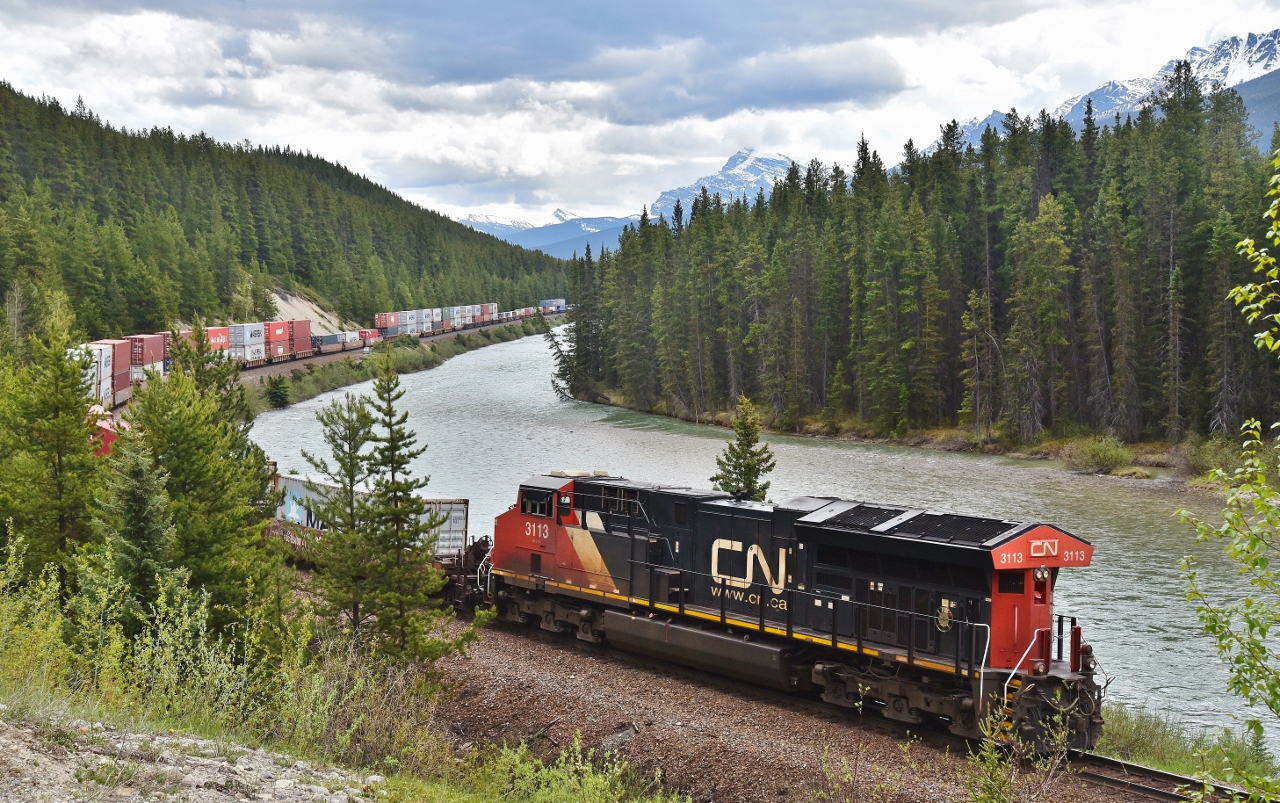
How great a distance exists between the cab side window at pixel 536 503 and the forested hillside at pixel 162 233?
43.9 metres

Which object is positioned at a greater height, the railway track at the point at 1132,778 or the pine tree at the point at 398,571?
the pine tree at the point at 398,571

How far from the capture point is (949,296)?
7288 centimetres

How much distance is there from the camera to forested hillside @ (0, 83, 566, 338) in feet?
293

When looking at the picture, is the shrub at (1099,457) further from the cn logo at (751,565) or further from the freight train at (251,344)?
the freight train at (251,344)

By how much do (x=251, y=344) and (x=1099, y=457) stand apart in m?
77.0

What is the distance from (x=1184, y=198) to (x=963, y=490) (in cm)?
3076

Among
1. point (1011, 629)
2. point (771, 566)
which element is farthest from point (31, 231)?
point (1011, 629)

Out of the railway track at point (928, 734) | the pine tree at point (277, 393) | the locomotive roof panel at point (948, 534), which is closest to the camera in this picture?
the railway track at point (928, 734)

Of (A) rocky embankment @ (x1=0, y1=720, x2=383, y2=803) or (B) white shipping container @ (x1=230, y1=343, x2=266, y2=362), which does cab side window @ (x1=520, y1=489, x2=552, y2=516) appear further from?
(B) white shipping container @ (x1=230, y1=343, x2=266, y2=362)

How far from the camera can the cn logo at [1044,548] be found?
17703mm

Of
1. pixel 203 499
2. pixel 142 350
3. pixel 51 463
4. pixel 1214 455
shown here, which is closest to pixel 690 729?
pixel 203 499

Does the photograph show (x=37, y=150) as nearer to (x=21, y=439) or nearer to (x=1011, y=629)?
(x=21, y=439)

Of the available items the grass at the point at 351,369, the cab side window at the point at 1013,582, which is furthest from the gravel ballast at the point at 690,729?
the grass at the point at 351,369

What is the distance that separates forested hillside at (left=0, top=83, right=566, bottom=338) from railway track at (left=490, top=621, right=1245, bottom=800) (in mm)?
48705
